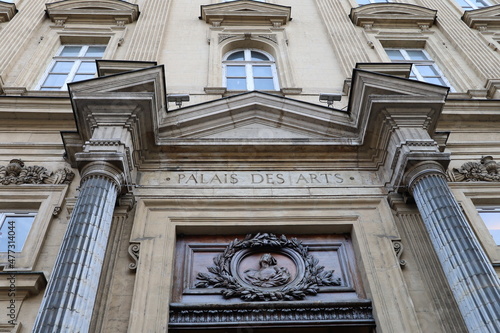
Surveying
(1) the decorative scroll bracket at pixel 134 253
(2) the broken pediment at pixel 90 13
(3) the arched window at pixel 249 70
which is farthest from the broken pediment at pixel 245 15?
(1) the decorative scroll bracket at pixel 134 253

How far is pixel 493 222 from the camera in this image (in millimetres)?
7883

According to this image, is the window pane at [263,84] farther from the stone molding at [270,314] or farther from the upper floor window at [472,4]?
the upper floor window at [472,4]

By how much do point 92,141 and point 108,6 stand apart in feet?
26.5

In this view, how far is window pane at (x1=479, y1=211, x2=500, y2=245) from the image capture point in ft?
25.2

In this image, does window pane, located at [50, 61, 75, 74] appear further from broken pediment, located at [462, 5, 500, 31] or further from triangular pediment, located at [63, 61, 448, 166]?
broken pediment, located at [462, 5, 500, 31]

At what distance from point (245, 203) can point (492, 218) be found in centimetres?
425

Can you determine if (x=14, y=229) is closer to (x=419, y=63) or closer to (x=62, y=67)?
(x=62, y=67)

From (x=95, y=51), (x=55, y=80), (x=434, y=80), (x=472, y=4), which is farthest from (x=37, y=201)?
(x=472, y=4)

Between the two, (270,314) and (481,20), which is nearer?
(270,314)

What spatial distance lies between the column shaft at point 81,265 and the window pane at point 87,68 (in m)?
5.62

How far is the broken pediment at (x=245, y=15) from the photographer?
13.6 metres

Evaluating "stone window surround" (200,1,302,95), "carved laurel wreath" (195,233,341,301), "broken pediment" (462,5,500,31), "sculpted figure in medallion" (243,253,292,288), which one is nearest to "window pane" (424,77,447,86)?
"broken pediment" (462,5,500,31)

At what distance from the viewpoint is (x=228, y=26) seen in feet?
44.4

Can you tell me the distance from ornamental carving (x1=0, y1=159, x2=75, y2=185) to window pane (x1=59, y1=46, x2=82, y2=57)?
5016 millimetres
